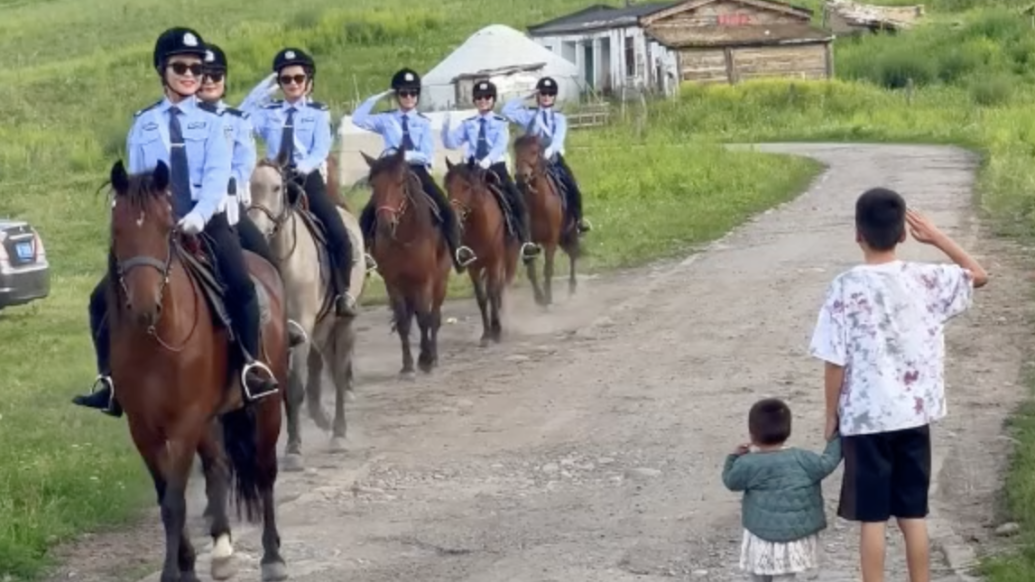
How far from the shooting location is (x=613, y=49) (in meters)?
65.4

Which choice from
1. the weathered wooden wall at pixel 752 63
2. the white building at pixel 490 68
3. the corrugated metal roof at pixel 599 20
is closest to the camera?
the white building at pixel 490 68

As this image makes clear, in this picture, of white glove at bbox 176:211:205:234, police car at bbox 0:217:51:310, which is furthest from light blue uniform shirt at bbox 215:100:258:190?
police car at bbox 0:217:51:310

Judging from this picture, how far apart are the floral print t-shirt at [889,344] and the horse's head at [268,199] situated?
4.99m

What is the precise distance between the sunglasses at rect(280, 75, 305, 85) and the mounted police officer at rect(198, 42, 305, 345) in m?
1.61

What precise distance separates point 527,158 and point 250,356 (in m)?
10.4

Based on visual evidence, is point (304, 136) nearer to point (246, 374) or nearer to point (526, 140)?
point (246, 374)

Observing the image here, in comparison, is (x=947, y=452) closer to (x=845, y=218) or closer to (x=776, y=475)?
(x=776, y=475)

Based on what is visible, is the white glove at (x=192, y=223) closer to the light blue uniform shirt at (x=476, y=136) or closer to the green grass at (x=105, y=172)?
the green grass at (x=105, y=172)

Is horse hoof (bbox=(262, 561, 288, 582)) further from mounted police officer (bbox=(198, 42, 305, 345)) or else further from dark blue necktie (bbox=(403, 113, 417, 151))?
dark blue necktie (bbox=(403, 113, 417, 151))

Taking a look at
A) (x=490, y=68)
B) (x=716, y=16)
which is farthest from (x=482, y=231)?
(x=716, y=16)

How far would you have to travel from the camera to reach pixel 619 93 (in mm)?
63781

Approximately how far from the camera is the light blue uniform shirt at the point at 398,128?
15.2 metres

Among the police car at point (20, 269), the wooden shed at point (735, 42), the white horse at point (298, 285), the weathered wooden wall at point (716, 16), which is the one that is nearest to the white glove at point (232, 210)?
the white horse at point (298, 285)

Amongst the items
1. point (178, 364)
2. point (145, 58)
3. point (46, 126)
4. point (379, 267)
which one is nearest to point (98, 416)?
point (379, 267)
